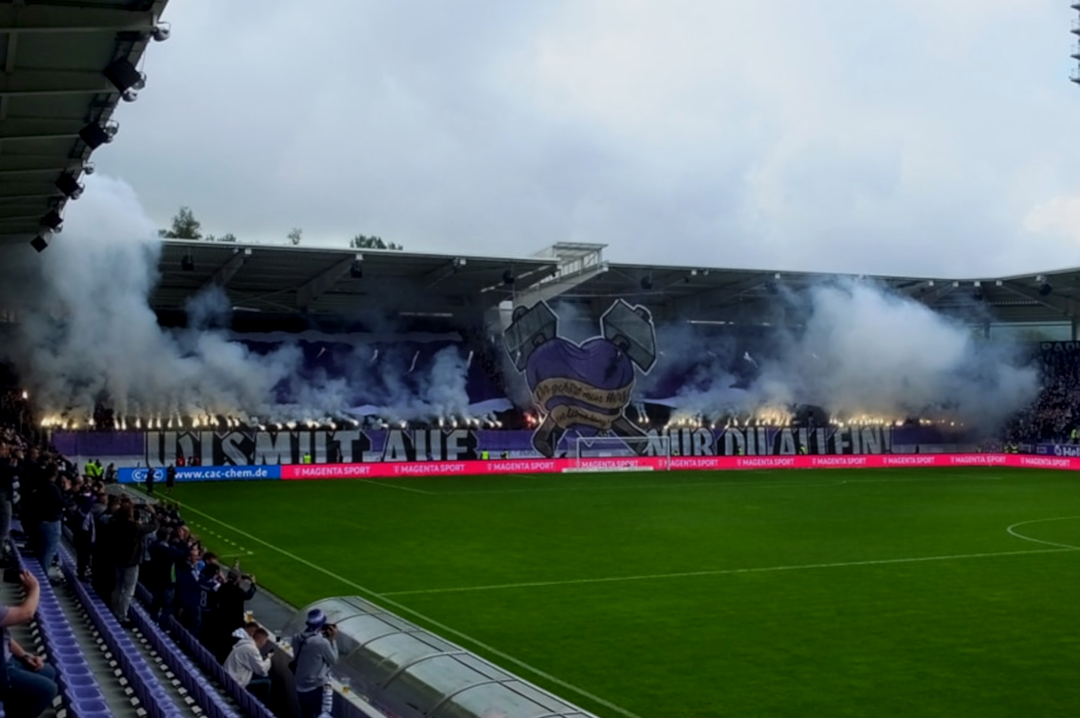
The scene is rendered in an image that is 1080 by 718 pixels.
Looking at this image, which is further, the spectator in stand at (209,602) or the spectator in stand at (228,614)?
the spectator in stand at (209,602)

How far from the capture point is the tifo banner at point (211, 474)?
150 feet

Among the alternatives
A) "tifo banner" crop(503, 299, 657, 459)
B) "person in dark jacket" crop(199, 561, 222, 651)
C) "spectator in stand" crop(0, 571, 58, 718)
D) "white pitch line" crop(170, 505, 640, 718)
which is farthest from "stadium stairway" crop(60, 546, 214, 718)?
"tifo banner" crop(503, 299, 657, 459)

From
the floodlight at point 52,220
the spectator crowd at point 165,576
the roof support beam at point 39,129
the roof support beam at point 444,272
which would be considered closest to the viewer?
the spectator crowd at point 165,576

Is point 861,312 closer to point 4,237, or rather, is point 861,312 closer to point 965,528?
point 965,528

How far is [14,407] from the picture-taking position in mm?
50844

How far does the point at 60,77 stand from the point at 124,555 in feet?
28.6

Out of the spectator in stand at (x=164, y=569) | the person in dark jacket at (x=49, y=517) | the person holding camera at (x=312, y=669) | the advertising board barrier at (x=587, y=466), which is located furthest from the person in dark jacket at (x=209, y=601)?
the advertising board barrier at (x=587, y=466)

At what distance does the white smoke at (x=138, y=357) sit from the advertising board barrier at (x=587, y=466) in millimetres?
9316

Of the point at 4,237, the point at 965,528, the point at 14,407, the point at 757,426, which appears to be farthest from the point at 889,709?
the point at 757,426

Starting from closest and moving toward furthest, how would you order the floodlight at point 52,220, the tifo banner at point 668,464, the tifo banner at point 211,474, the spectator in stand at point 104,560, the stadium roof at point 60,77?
the spectator in stand at point 104,560, the stadium roof at point 60,77, the floodlight at point 52,220, the tifo banner at point 211,474, the tifo banner at point 668,464

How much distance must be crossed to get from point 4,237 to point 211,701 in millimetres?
28514

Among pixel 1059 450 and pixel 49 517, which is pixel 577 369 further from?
pixel 49 517

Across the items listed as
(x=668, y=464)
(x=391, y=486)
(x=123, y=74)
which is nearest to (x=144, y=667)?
(x=123, y=74)

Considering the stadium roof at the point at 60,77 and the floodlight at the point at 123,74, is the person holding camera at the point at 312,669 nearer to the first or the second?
the stadium roof at the point at 60,77
